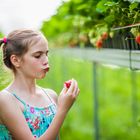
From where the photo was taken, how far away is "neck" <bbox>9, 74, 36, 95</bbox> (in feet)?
8.65

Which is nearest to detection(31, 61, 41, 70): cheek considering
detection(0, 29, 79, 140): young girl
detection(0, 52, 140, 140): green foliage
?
detection(0, 29, 79, 140): young girl

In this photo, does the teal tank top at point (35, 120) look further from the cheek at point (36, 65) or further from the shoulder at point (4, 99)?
the cheek at point (36, 65)

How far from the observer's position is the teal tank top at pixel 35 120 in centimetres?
256

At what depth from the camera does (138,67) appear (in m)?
2.91

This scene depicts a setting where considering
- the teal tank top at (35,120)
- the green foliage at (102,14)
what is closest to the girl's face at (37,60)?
the teal tank top at (35,120)

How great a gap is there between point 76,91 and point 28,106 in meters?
0.27

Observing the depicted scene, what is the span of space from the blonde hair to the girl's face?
3 centimetres

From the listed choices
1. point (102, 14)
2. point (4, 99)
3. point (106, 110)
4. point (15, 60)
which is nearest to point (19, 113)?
point (4, 99)

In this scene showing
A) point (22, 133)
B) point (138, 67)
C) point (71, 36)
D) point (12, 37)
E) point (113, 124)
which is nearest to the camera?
point (22, 133)

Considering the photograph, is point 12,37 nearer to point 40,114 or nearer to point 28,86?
point 28,86

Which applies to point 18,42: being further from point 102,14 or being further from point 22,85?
point 102,14

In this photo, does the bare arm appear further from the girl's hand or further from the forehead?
the forehead

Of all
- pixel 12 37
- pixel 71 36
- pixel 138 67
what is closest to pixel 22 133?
pixel 12 37

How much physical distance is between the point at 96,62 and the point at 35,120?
291cm
